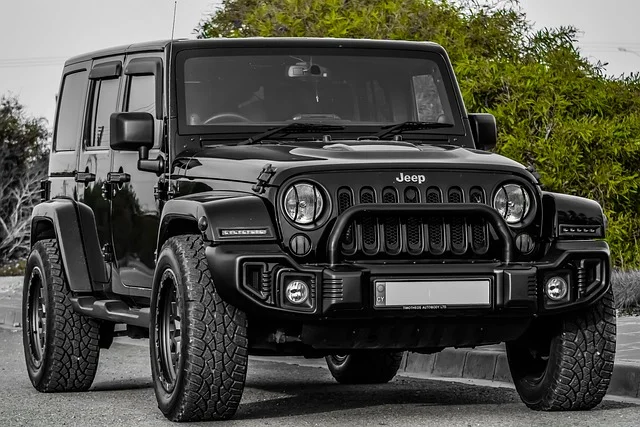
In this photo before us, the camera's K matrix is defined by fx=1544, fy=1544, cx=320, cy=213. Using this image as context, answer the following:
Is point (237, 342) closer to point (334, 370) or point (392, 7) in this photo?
point (334, 370)

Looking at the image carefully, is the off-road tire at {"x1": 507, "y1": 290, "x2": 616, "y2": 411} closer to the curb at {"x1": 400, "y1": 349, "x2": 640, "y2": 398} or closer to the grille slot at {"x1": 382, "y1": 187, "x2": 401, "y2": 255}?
the grille slot at {"x1": 382, "y1": 187, "x2": 401, "y2": 255}

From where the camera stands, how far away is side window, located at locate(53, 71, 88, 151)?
400 inches

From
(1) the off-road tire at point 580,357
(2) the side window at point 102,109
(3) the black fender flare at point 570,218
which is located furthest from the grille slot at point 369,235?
(2) the side window at point 102,109

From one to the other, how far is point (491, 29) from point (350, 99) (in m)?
9.75

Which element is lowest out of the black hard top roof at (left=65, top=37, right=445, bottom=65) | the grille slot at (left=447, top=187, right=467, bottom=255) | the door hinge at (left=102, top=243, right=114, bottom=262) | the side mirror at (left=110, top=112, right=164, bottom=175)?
the door hinge at (left=102, top=243, right=114, bottom=262)

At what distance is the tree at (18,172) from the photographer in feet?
102

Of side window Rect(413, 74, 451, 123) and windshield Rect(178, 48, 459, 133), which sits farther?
side window Rect(413, 74, 451, 123)

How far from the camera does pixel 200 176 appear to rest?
8.05 metres

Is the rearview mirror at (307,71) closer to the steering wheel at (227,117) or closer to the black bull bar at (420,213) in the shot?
the steering wheel at (227,117)

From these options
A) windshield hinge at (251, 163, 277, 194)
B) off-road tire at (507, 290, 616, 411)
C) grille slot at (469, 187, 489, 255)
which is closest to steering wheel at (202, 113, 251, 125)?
windshield hinge at (251, 163, 277, 194)

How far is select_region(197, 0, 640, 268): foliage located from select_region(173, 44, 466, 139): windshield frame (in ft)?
24.5

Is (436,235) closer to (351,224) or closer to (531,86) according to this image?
(351,224)

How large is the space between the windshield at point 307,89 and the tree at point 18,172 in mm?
22317

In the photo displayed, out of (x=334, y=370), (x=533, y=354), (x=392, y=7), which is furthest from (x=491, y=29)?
(x=533, y=354)
